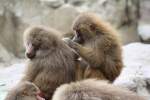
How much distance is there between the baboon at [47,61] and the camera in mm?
4465

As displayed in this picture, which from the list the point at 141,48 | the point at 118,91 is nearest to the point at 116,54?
the point at 118,91

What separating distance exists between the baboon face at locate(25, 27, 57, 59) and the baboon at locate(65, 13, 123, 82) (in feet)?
0.86

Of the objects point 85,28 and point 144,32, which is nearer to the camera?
point 85,28

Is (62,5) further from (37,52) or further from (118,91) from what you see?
(118,91)

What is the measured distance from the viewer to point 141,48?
7191 millimetres

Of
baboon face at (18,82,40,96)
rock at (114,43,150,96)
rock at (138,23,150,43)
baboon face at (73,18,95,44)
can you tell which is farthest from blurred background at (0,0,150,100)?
baboon face at (18,82,40,96)

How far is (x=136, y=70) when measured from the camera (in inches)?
241

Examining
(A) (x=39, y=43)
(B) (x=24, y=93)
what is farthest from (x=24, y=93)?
(A) (x=39, y=43)

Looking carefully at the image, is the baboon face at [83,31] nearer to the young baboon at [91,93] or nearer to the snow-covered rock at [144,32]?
the young baboon at [91,93]

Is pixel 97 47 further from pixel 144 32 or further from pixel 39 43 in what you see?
pixel 144 32

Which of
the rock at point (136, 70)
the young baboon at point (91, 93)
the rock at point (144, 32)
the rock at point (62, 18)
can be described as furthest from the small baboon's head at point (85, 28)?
the rock at point (144, 32)

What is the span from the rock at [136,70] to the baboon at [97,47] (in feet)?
1.35

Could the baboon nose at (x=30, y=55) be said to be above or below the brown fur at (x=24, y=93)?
below

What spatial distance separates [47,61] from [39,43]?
0.19 m
